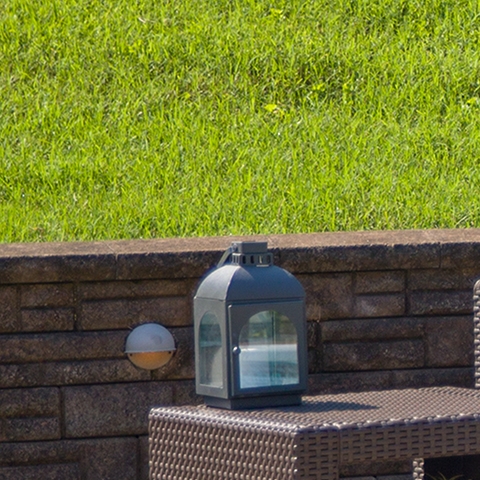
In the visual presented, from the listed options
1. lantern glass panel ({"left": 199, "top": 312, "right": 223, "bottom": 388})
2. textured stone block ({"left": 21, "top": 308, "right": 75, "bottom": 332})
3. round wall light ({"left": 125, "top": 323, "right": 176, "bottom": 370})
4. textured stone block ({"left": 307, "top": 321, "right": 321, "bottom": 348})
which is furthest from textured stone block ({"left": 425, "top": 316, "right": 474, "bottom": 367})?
lantern glass panel ({"left": 199, "top": 312, "right": 223, "bottom": 388})

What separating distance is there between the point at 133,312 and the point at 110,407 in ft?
1.13

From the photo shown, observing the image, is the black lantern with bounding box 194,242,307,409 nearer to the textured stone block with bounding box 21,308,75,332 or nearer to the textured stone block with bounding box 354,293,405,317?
the textured stone block with bounding box 21,308,75,332

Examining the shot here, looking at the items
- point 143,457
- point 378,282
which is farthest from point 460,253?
point 143,457

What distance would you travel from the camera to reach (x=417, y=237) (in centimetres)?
412

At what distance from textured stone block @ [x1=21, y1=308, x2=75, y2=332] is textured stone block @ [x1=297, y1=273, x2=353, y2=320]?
2.74 ft

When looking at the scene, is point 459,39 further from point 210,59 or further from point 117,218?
point 117,218

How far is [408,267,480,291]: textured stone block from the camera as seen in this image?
160 inches

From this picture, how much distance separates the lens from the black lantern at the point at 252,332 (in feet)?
9.07

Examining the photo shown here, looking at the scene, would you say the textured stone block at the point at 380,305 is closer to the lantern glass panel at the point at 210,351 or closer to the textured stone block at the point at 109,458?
the textured stone block at the point at 109,458

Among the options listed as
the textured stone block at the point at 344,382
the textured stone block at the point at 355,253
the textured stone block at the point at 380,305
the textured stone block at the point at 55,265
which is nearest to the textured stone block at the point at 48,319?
the textured stone block at the point at 55,265

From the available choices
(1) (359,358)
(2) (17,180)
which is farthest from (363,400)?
(2) (17,180)

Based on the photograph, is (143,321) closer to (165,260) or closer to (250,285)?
(165,260)

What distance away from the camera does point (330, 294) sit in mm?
4016

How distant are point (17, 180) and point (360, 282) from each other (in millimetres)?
2127
